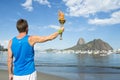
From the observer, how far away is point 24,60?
508 cm

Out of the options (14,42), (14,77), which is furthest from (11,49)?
(14,77)

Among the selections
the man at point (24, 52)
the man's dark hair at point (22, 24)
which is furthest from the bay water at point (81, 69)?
the man's dark hair at point (22, 24)

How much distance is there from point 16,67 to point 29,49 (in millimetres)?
421

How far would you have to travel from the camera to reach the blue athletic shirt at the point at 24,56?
16.6ft

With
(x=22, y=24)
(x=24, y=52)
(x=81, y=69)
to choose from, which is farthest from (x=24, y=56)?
(x=81, y=69)

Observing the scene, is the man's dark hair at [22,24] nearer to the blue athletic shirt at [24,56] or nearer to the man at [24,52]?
the man at [24,52]

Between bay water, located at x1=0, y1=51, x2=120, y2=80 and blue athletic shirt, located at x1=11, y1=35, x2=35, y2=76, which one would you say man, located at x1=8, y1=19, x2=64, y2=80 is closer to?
blue athletic shirt, located at x1=11, y1=35, x2=35, y2=76

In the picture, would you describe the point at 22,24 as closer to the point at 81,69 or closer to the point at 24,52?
the point at 24,52

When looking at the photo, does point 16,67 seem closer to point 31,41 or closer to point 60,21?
point 31,41

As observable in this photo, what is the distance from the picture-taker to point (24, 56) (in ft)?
16.6

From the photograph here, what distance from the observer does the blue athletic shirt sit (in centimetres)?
507

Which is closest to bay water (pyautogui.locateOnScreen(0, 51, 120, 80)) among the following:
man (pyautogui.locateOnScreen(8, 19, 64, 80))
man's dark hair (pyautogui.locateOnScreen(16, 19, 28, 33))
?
man (pyautogui.locateOnScreen(8, 19, 64, 80))

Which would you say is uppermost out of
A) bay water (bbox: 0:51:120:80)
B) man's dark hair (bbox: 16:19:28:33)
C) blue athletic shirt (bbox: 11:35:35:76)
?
man's dark hair (bbox: 16:19:28:33)

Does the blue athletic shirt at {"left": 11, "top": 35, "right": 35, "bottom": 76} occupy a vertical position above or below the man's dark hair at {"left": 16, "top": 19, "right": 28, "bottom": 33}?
below
